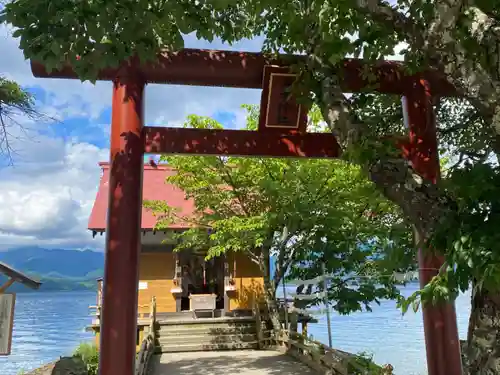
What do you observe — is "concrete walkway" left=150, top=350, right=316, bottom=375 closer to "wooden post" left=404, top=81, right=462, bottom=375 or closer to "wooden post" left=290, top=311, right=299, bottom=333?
"wooden post" left=290, top=311, right=299, bottom=333

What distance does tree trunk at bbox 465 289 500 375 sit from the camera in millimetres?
2338

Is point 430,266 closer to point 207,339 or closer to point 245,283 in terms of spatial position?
point 207,339

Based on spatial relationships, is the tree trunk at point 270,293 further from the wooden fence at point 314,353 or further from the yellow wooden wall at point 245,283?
the yellow wooden wall at point 245,283

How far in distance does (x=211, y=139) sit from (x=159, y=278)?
31.6 feet

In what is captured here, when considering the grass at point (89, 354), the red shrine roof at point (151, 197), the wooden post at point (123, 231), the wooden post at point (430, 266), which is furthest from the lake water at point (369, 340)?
the wooden post at point (123, 231)

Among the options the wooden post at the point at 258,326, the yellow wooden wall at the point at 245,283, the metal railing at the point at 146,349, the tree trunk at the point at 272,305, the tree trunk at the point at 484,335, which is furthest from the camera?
the yellow wooden wall at the point at 245,283

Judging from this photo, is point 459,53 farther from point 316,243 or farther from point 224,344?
point 224,344

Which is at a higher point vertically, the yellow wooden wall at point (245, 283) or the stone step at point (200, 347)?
the yellow wooden wall at point (245, 283)

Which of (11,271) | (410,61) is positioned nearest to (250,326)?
(11,271)

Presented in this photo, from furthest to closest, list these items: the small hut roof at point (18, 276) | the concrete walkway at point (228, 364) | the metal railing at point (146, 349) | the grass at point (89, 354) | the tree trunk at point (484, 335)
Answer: the grass at point (89, 354), the concrete walkway at point (228, 364), the metal railing at point (146, 349), the small hut roof at point (18, 276), the tree trunk at point (484, 335)

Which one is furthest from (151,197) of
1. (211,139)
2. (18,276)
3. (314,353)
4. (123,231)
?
(123,231)

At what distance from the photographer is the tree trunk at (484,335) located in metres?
2.34

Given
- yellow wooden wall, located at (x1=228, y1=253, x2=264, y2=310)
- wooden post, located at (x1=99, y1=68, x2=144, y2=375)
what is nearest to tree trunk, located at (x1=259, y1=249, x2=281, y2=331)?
yellow wooden wall, located at (x1=228, y1=253, x2=264, y2=310)

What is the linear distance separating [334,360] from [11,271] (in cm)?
486
